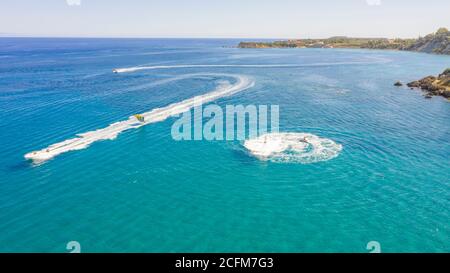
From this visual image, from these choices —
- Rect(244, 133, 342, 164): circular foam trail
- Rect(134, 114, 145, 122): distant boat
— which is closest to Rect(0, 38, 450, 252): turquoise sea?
Rect(244, 133, 342, 164): circular foam trail

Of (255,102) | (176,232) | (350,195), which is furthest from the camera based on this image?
(255,102)

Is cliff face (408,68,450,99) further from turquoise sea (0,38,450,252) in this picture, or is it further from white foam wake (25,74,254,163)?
white foam wake (25,74,254,163)

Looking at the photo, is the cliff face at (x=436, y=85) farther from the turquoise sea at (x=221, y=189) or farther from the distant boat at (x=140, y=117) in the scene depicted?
the distant boat at (x=140, y=117)

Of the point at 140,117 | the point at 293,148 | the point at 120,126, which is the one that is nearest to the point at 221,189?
the point at 293,148

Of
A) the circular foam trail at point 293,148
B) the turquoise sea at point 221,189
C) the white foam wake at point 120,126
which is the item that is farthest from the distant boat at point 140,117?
the circular foam trail at point 293,148

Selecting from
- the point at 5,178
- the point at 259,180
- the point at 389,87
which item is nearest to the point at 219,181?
the point at 259,180
